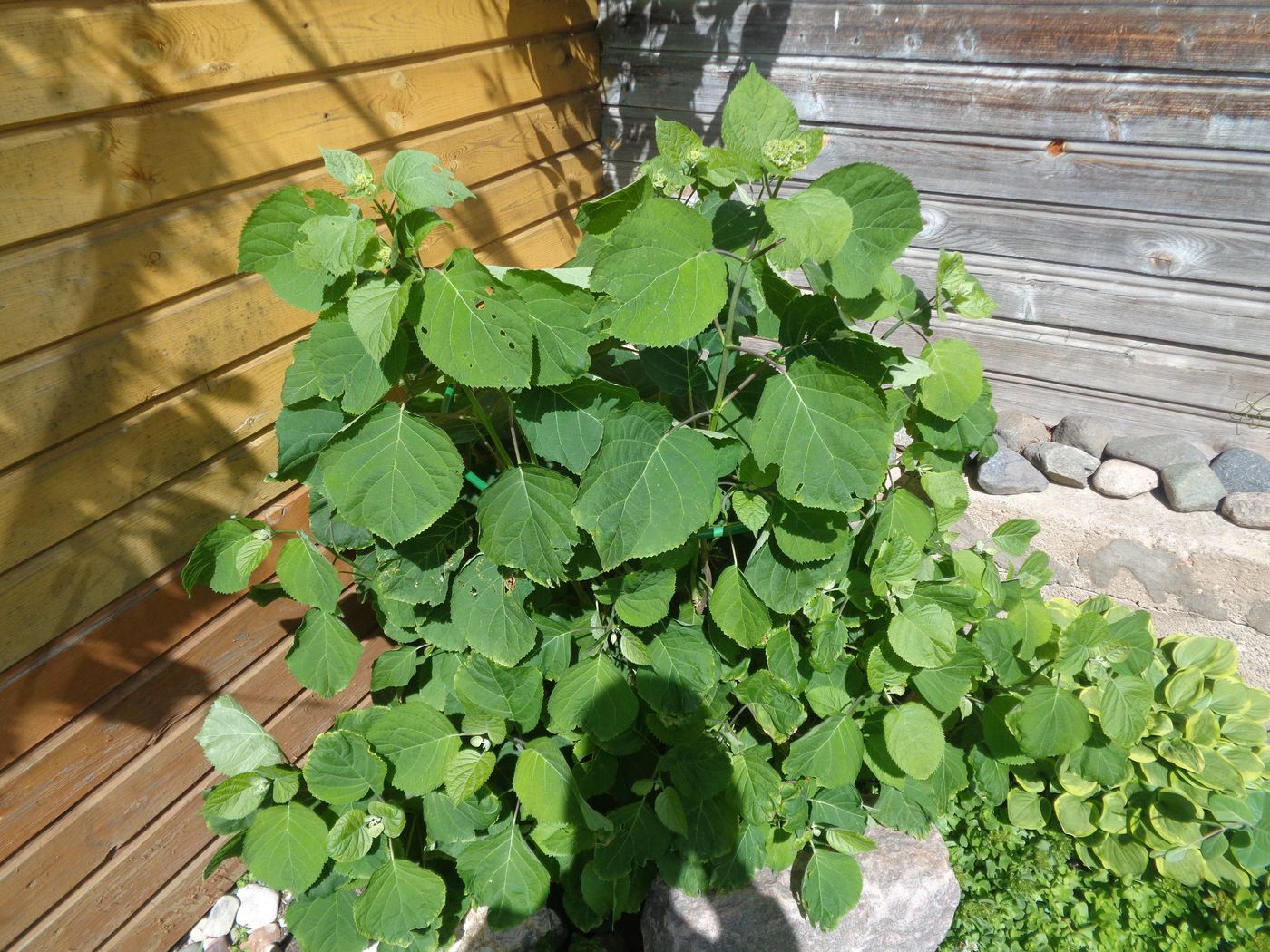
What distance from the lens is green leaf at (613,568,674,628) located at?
5.73 ft

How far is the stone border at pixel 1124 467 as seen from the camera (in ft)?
9.50

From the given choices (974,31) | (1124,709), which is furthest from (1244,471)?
(974,31)

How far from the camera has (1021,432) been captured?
3295mm

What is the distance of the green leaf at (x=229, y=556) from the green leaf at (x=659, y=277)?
1026 mm

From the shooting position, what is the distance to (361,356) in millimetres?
1500

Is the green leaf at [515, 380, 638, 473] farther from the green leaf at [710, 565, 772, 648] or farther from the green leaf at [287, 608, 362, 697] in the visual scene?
the green leaf at [287, 608, 362, 697]

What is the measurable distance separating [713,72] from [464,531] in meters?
2.51

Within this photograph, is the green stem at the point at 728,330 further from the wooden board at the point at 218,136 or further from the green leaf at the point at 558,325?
the wooden board at the point at 218,136

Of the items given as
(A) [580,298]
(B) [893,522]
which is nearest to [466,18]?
(A) [580,298]

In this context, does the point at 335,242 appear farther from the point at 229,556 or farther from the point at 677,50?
the point at 677,50

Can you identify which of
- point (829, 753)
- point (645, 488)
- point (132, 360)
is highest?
point (132, 360)

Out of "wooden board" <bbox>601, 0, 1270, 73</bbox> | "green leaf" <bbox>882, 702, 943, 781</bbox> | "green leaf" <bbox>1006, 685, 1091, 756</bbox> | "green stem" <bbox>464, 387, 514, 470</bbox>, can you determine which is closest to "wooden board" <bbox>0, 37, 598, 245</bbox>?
"wooden board" <bbox>601, 0, 1270, 73</bbox>

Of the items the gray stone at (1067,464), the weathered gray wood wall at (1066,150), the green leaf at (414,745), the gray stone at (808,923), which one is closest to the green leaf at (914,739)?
the gray stone at (808,923)

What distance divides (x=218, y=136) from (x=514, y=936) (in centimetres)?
234
